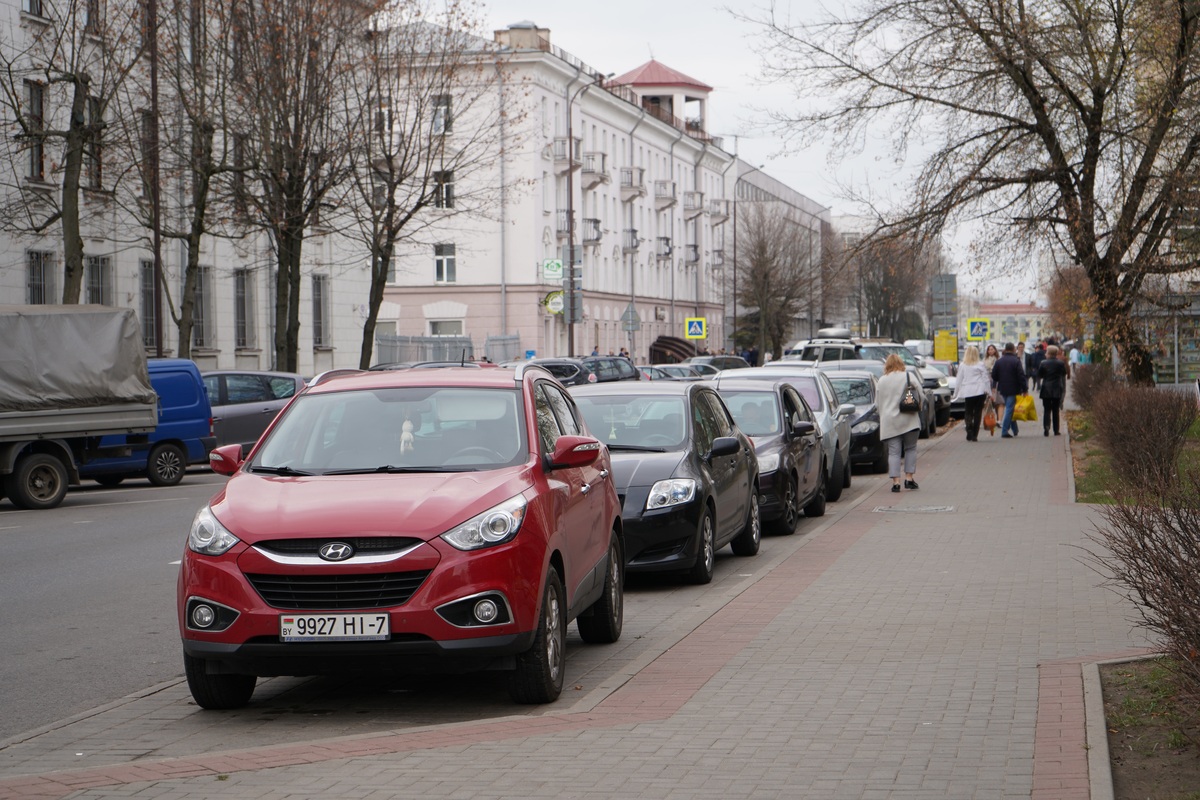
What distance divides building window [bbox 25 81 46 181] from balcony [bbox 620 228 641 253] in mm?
47062

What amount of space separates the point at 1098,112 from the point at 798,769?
23268 mm

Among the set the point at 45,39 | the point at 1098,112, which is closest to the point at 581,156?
the point at 45,39

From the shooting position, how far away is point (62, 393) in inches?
850

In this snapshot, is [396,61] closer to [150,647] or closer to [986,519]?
[986,519]

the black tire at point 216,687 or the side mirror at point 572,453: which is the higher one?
the side mirror at point 572,453

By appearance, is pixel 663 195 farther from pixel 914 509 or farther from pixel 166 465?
pixel 914 509

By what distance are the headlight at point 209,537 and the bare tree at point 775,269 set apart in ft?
264

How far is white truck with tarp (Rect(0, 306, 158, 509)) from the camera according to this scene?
20.6 m

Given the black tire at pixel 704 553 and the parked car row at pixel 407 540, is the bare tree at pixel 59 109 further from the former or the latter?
the parked car row at pixel 407 540

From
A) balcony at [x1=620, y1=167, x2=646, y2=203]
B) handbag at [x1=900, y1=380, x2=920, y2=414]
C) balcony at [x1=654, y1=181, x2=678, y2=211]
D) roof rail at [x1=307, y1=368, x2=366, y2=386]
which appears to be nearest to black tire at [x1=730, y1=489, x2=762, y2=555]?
roof rail at [x1=307, y1=368, x2=366, y2=386]

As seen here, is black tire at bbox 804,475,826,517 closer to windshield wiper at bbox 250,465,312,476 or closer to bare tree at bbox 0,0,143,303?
windshield wiper at bbox 250,465,312,476

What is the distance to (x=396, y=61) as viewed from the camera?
3847cm

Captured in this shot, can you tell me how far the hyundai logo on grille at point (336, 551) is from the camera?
23.1 feet

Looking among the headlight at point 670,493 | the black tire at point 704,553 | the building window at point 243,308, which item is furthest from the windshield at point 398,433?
the building window at point 243,308
